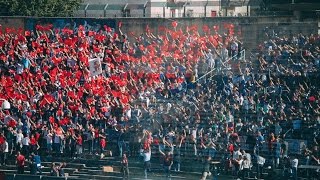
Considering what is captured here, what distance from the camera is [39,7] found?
49250 mm

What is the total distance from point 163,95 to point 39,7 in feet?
46.4

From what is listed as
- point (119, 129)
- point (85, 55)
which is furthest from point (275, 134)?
point (85, 55)

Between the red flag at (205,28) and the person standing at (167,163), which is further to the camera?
the red flag at (205,28)

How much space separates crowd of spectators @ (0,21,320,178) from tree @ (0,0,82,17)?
19.7 feet

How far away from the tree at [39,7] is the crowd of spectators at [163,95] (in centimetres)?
601

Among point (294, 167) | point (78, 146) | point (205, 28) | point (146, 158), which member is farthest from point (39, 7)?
point (294, 167)

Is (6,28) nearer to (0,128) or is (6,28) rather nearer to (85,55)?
(85,55)

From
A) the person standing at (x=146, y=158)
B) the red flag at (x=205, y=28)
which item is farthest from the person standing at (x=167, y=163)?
the red flag at (x=205, y=28)

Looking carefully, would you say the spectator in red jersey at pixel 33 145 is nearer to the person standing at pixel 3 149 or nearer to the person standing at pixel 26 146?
A: the person standing at pixel 26 146

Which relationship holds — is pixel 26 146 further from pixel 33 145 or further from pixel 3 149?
pixel 3 149

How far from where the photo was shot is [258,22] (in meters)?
40.8

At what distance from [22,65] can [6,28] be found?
4772 mm

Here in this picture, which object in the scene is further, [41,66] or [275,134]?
[41,66]

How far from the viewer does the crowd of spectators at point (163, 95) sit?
3388 cm
